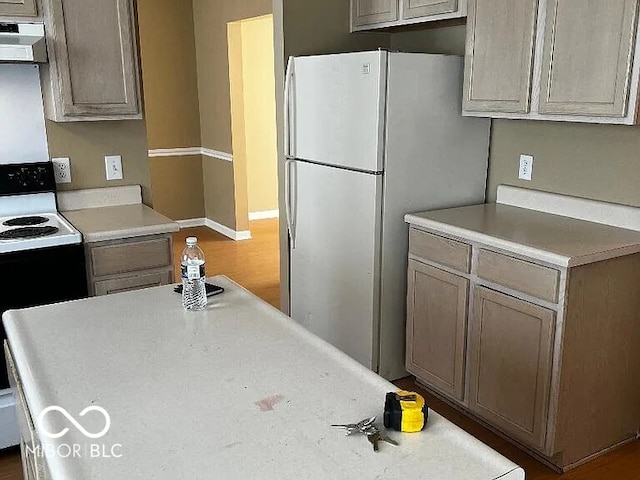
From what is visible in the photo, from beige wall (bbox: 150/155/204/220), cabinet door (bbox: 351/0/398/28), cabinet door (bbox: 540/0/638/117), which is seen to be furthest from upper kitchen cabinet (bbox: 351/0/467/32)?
beige wall (bbox: 150/155/204/220)

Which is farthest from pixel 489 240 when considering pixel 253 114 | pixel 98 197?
pixel 253 114

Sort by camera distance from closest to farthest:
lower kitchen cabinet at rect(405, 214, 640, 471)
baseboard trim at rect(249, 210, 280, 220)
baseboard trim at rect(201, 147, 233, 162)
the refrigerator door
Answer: lower kitchen cabinet at rect(405, 214, 640, 471), the refrigerator door, baseboard trim at rect(201, 147, 233, 162), baseboard trim at rect(249, 210, 280, 220)

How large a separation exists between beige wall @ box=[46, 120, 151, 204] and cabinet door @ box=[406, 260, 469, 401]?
1.51 meters

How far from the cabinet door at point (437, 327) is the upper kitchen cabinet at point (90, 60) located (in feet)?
5.24

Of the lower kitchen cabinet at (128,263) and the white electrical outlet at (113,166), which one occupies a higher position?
the white electrical outlet at (113,166)

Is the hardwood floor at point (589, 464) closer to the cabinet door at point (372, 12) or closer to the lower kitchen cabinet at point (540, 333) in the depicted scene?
the lower kitchen cabinet at point (540, 333)

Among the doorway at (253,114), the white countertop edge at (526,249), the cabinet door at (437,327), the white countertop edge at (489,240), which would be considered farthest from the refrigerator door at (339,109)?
the doorway at (253,114)

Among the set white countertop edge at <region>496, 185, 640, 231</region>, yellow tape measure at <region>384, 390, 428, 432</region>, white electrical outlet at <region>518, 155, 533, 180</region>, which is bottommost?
yellow tape measure at <region>384, 390, 428, 432</region>

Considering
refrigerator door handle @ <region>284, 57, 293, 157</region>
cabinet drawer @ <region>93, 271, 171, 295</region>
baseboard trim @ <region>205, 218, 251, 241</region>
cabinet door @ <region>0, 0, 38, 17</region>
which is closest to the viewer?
cabinet door @ <region>0, 0, 38, 17</region>

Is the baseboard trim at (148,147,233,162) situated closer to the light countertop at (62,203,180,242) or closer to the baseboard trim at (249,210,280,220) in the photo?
the baseboard trim at (249,210,280,220)

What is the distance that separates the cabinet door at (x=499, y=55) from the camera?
262 cm

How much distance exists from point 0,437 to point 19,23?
172 centimetres

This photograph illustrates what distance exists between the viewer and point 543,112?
2.59 m

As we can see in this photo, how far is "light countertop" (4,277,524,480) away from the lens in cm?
106
